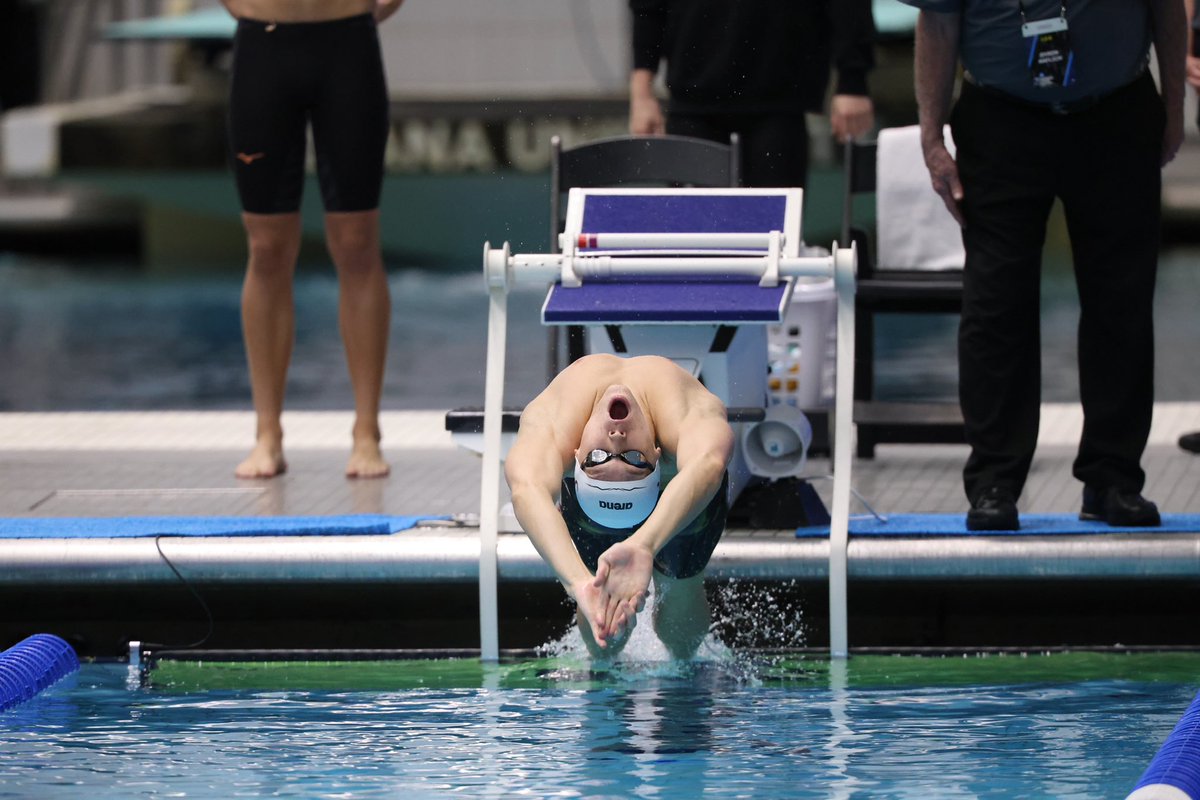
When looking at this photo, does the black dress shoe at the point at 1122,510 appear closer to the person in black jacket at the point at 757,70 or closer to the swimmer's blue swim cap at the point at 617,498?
the swimmer's blue swim cap at the point at 617,498

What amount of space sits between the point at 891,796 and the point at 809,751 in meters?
0.32

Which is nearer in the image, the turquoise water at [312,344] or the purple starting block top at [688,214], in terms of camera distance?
the purple starting block top at [688,214]

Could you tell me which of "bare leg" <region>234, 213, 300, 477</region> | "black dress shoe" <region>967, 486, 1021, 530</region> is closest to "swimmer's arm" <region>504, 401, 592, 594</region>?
"black dress shoe" <region>967, 486, 1021, 530</region>

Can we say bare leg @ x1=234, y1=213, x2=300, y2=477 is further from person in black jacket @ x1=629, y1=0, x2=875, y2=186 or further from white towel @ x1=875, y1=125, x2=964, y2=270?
white towel @ x1=875, y1=125, x2=964, y2=270

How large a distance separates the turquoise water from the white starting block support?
296cm

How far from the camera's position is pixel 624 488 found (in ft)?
12.7

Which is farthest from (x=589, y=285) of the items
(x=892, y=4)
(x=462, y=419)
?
(x=892, y=4)

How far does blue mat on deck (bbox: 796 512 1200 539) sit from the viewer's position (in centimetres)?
439

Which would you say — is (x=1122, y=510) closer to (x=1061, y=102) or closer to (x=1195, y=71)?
(x=1061, y=102)

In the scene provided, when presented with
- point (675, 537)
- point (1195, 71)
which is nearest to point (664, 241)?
point (675, 537)

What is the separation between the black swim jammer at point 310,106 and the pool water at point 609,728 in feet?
4.77

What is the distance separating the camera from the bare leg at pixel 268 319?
5.32m

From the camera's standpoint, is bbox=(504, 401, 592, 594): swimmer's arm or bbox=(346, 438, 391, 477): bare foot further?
bbox=(346, 438, 391, 477): bare foot

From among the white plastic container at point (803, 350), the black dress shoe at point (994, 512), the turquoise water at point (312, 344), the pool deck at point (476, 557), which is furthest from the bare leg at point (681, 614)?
the turquoise water at point (312, 344)
